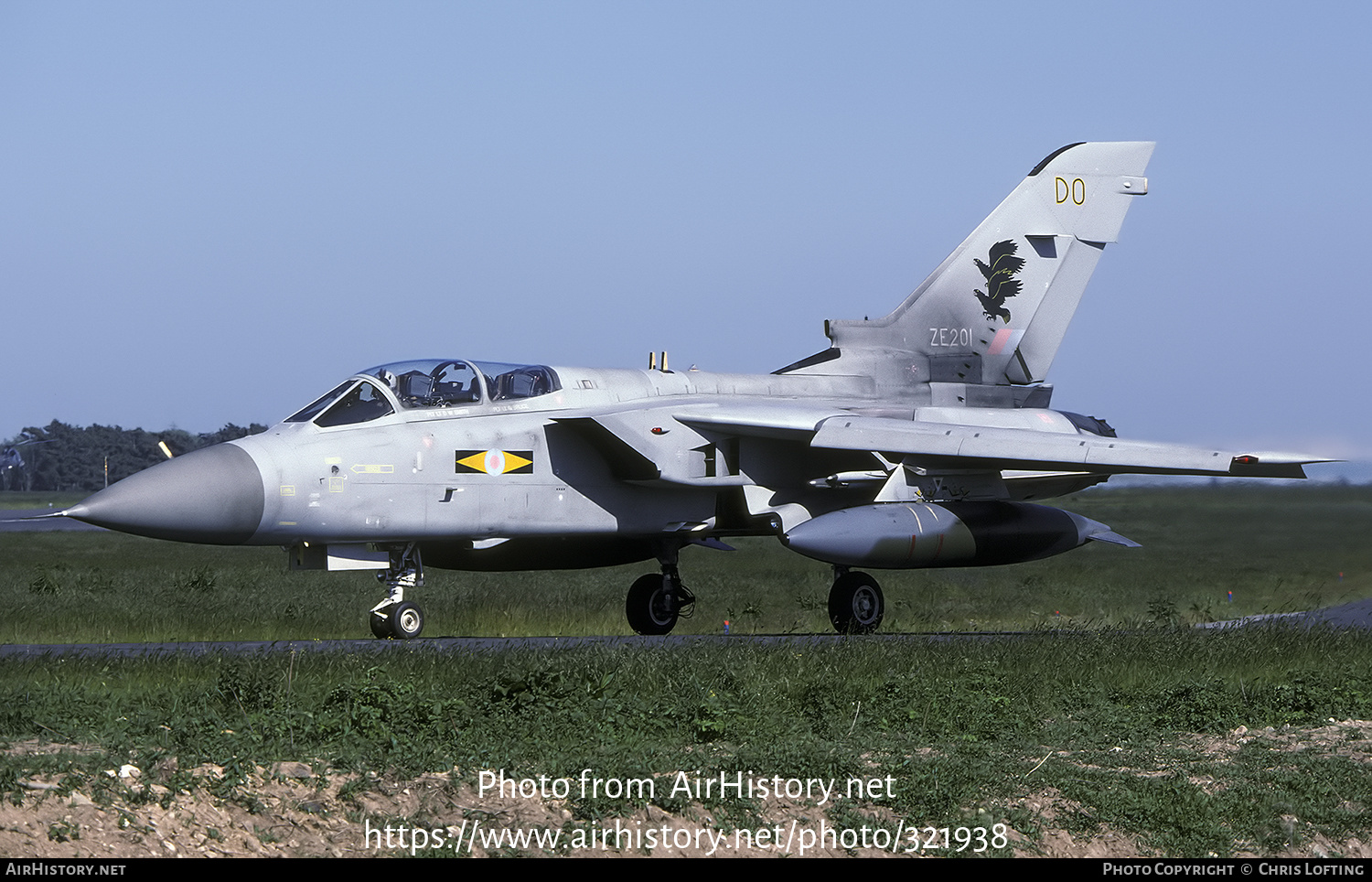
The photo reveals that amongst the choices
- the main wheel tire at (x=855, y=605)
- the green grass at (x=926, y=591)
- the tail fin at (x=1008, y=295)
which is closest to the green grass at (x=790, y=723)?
the main wheel tire at (x=855, y=605)

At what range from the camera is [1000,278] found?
18250 mm

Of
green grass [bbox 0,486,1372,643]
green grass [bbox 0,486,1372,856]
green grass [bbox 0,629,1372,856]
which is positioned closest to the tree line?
green grass [bbox 0,486,1372,643]

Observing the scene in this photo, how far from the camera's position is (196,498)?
12.2 metres

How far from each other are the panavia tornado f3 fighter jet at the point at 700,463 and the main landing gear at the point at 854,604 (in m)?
0.03

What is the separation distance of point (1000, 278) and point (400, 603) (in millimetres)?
8803

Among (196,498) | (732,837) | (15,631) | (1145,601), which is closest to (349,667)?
(196,498)

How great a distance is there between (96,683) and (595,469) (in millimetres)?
6426

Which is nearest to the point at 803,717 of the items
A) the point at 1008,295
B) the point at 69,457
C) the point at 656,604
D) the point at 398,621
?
the point at 398,621

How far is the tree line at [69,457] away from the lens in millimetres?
52250

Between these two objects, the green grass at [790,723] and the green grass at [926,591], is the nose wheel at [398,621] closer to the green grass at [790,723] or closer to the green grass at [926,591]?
the green grass at [926,591]

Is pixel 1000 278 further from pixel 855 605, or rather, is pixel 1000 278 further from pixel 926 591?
pixel 926 591

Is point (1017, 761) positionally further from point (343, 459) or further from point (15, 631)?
point (15, 631)

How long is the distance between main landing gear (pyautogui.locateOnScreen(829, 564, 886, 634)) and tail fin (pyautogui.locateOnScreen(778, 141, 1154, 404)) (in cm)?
269

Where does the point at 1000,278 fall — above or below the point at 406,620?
above
